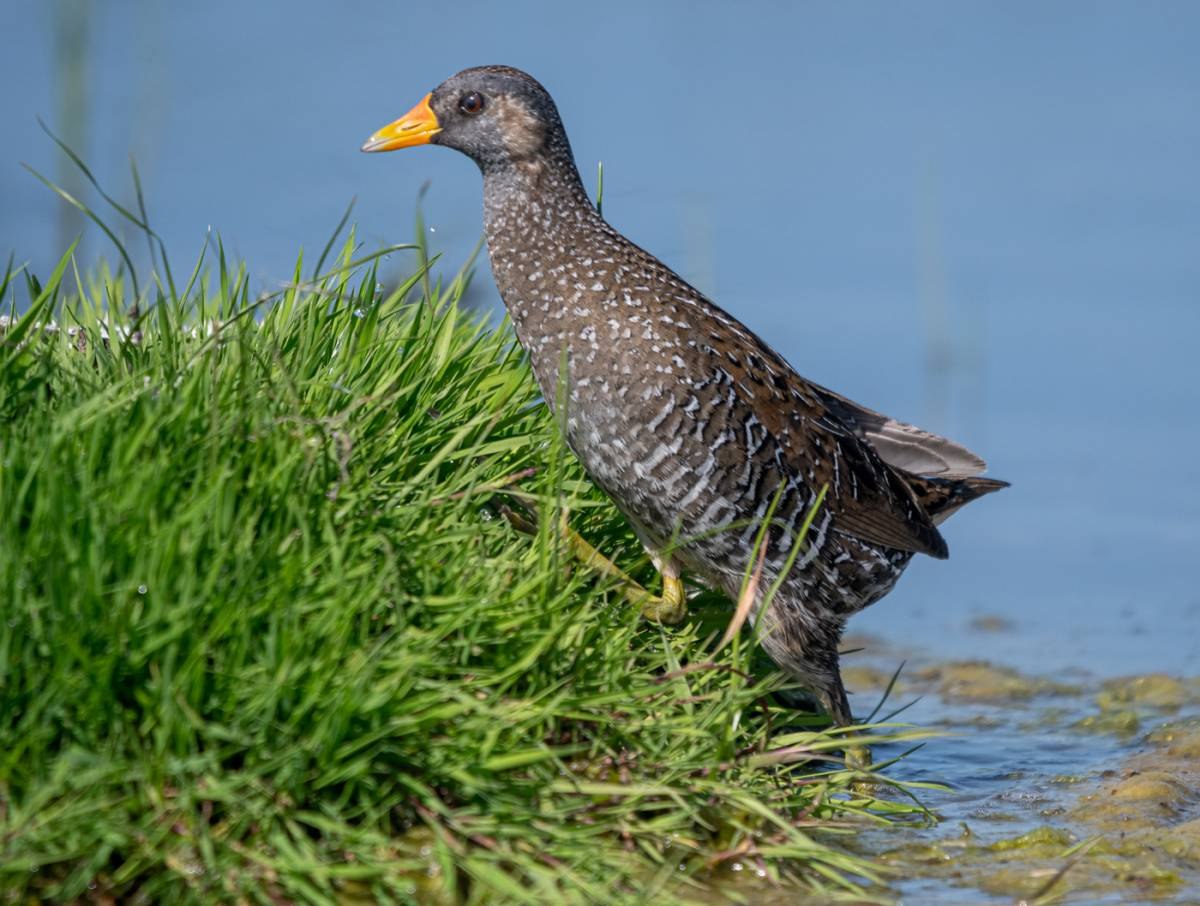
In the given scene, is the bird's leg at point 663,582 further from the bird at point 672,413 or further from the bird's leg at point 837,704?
the bird's leg at point 837,704

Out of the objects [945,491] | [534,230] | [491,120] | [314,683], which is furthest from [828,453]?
[314,683]

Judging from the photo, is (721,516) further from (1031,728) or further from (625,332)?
(1031,728)

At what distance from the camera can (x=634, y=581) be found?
16.1 ft

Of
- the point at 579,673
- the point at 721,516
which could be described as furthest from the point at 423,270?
the point at 579,673

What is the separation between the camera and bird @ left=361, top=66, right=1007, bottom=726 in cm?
482

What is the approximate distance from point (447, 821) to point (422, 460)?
127cm

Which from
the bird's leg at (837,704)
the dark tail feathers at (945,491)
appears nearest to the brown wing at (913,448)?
the dark tail feathers at (945,491)

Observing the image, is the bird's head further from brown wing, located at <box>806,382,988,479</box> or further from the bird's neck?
brown wing, located at <box>806,382,988,479</box>

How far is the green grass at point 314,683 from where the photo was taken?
337 cm

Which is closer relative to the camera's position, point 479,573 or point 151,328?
point 479,573

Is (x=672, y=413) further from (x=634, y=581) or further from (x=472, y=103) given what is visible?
(x=472, y=103)

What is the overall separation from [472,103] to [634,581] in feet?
5.32

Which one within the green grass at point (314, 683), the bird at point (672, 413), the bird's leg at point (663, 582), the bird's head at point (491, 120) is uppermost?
the bird's head at point (491, 120)

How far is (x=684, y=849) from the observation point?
3949 mm
